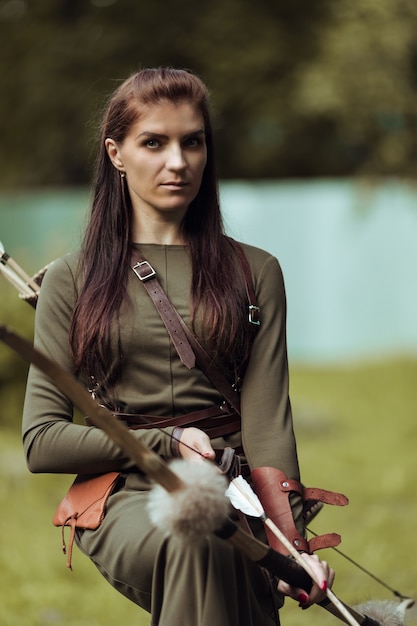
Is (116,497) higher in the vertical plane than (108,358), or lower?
lower

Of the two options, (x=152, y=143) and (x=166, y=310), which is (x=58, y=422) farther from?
(x=152, y=143)

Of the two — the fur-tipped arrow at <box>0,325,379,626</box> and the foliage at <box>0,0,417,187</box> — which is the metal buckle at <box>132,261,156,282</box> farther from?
the foliage at <box>0,0,417,187</box>

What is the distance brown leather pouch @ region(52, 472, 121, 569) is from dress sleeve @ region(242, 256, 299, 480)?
1.40ft

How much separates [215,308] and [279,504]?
0.60 metres

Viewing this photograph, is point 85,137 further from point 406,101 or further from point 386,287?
point 406,101

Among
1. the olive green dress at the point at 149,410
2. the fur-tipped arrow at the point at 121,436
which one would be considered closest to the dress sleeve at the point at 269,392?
the olive green dress at the point at 149,410

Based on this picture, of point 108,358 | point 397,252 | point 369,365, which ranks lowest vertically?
point 369,365

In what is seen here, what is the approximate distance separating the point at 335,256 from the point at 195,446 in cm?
1244

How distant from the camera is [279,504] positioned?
373 cm

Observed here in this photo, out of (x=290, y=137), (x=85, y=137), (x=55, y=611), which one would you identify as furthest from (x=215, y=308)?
(x=290, y=137)

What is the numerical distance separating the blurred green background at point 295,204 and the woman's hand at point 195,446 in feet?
4.13

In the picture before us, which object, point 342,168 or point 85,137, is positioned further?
point 342,168

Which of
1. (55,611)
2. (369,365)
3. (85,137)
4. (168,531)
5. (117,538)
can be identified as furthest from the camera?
(85,137)

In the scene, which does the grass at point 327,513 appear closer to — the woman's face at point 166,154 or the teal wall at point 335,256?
the woman's face at point 166,154
